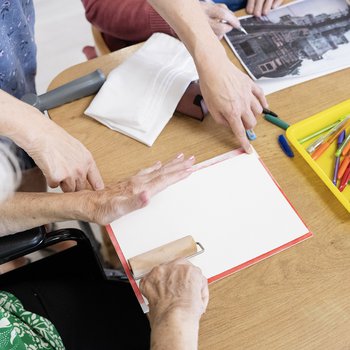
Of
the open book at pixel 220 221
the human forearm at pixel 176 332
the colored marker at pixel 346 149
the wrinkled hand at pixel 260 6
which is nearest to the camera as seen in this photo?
the human forearm at pixel 176 332

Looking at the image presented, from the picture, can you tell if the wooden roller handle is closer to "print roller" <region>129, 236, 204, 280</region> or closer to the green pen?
"print roller" <region>129, 236, 204, 280</region>

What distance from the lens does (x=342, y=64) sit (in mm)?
1050

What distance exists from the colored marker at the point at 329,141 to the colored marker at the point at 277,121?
82 mm

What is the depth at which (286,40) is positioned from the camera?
1097 mm

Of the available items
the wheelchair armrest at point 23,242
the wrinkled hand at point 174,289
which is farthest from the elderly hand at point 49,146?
the wrinkled hand at point 174,289

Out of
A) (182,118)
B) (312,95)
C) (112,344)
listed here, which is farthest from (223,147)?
(112,344)

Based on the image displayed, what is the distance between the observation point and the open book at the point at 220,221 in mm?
806

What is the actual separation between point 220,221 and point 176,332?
223 millimetres

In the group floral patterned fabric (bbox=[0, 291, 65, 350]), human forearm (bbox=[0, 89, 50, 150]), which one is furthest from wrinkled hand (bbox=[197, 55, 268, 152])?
floral patterned fabric (bbox=[0, 291, 65, 350])

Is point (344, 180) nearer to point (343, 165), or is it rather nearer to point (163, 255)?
point (343, 165)

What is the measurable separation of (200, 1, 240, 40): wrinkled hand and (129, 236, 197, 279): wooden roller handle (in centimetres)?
56

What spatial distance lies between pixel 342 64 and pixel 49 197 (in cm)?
72

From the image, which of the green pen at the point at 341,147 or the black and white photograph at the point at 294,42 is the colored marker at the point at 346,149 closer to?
the green pen at the point at 341,147

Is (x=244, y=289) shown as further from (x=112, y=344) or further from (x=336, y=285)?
(x=112, y=344)
